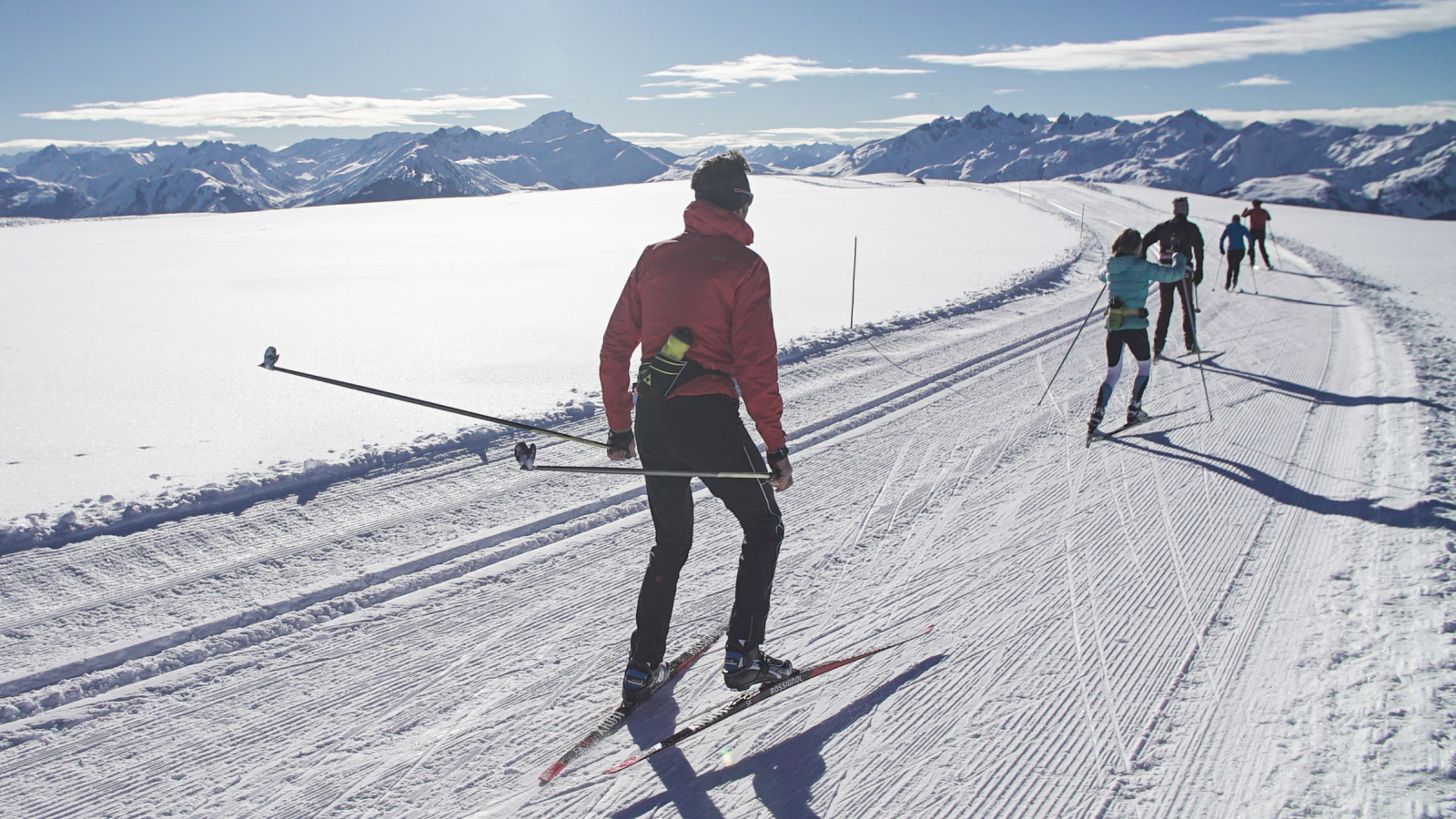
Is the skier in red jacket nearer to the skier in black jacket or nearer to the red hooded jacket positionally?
the red hooded jacket

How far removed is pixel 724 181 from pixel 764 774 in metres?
2.11

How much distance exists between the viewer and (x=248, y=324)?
10508mm

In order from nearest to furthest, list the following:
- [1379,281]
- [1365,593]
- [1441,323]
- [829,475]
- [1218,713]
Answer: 1. [1218,713]
2. [1365,593]
3. [829,475]
4. [1441,323]
5. [1379,281]

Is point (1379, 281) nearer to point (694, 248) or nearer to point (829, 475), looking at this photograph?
point (829, 475)

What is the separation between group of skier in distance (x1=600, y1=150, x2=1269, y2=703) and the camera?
8.66 feet

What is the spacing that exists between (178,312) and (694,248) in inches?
474

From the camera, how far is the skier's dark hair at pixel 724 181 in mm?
2645

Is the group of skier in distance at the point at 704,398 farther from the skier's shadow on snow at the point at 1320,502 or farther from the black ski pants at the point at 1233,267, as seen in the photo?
the black ski pants at the point at 1233,267

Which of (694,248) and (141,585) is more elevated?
(694,248)

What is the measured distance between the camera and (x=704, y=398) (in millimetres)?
2723

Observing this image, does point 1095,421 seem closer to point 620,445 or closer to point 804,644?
point 804,644

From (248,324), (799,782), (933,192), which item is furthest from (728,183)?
(933,192)

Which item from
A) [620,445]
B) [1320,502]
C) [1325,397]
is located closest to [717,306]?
[620,445]

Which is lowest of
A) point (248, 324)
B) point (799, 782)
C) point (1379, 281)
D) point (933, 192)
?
point (799, 782)
